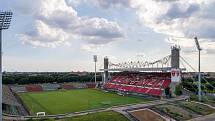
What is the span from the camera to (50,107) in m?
65.4

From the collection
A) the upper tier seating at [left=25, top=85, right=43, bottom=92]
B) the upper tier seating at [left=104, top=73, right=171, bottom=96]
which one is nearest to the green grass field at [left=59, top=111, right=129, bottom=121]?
the upper tier seating at [left=104, top=73, right=171, bottom=96]

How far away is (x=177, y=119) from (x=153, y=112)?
4119mm

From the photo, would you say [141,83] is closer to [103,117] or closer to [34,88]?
[34,88]

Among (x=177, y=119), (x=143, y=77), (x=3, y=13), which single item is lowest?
(x=177, y=119)

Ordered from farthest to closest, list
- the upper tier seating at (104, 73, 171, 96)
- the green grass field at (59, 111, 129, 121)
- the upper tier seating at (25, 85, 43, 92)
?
1. the upper tier seating at (25, 85, 43, 92)
2. the upper tier seating at (104, 73, 171, 96)
3. the green grass field at (59, 111, 129, 121)

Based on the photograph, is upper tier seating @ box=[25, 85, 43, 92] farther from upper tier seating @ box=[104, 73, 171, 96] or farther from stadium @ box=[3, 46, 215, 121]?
upper tier seating @ box=[104, 73, 171, 96]

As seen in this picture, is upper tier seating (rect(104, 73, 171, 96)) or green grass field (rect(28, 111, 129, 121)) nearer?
green grass field (rect(28, 111, 129, 121))

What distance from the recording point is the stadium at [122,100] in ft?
172

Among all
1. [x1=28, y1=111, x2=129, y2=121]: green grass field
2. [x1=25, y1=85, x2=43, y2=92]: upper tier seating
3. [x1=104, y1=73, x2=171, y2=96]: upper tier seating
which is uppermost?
[x1=104, y1=73, x2=171, y2=96]: upper tier seating

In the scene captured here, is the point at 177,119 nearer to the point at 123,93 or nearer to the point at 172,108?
the point at 172,108

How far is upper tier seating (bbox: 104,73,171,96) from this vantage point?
82.2 m

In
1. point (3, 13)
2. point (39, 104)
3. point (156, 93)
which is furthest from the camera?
point (156, 93)

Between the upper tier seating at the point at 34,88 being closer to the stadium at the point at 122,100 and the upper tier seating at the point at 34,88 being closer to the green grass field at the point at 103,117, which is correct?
the stadium at the point at 122,100

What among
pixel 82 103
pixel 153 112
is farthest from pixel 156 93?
pixel 153 112
